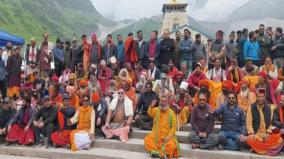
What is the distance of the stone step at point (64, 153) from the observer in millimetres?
7516

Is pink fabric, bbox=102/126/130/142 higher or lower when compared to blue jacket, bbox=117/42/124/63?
lower

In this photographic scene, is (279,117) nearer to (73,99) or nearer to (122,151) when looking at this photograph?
(122,151)

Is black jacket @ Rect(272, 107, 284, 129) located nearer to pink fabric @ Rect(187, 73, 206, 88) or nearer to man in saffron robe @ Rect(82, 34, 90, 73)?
pink fabric @ Rect(187, 73, 206, 88)

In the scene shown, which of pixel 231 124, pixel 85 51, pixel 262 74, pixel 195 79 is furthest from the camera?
pixel 85 51

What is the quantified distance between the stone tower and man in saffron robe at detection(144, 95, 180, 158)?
53886 millimetres

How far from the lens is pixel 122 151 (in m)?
7.82

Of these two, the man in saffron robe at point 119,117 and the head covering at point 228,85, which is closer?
the man in saffron robe at point 119,117

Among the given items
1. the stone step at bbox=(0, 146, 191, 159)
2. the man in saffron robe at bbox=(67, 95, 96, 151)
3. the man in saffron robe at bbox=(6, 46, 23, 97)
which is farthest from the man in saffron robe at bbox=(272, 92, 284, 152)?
the man in saffron robe at bbox=(6, 46, 23, 97)

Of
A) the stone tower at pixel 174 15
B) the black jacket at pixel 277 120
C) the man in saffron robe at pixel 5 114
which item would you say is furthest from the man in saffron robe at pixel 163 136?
the stone tower at pixel 174 15

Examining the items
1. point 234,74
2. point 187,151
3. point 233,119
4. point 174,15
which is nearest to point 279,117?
point 233,119

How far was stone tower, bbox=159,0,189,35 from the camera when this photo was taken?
61250 millimetres

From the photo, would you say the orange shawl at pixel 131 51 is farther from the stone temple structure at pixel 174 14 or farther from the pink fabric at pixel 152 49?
the stone temple structure at pixel 174 14

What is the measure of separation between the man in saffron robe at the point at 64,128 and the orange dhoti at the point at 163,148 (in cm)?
176

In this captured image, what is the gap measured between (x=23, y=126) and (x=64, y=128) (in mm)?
946
